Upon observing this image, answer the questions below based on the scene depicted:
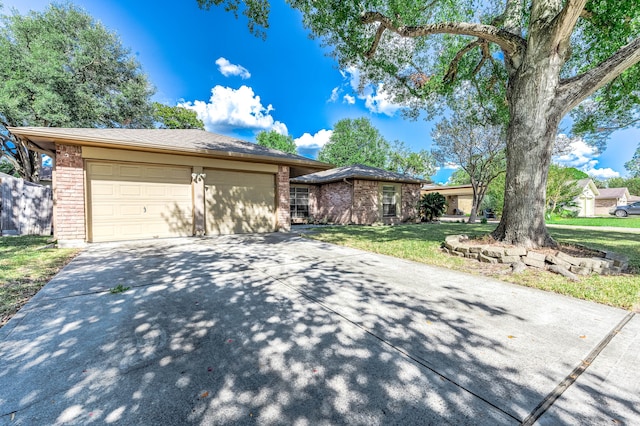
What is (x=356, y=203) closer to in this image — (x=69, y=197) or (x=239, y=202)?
(x=239, y=202)

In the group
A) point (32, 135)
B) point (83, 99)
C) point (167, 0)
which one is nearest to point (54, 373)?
point (32, 135)

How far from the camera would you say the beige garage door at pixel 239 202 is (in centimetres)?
859

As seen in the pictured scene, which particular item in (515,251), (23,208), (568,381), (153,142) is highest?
(153,142)

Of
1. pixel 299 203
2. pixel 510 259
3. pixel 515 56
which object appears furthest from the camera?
pixel 299 203

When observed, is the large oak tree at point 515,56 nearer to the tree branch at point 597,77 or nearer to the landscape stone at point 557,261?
the tree branch at point 597,77

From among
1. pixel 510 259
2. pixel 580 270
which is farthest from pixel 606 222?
pixel 510 259

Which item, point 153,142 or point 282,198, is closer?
point 153,142

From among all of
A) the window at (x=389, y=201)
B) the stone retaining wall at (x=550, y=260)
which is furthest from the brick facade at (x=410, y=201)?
the stone retaining wall at (x=550, y=260)

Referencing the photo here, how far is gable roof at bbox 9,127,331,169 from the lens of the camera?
601cm

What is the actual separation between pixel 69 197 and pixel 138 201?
1439mm

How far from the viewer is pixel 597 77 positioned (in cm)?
481

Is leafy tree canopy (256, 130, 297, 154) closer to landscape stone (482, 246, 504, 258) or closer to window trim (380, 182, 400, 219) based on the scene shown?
window trim (380, 182, 400, 219)

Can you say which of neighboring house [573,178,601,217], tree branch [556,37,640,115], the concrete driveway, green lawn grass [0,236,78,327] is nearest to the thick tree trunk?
tree branch [556,37,640,115]

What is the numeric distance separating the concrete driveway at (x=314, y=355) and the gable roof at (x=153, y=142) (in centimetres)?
437
